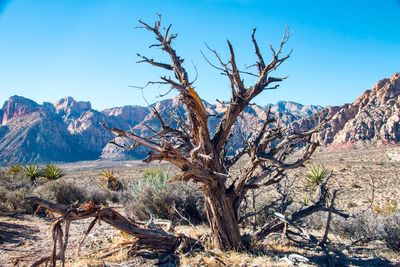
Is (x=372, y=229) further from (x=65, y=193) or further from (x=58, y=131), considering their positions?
(x=58, y=131)

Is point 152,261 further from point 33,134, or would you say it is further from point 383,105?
point 33,134

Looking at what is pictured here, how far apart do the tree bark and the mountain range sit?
3534 cm

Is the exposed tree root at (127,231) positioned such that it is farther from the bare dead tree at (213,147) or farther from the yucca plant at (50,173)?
the yucca plant at (50,173)

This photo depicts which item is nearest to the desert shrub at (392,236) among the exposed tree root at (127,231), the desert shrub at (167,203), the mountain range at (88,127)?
Result: the exposed tree root at (127,231)

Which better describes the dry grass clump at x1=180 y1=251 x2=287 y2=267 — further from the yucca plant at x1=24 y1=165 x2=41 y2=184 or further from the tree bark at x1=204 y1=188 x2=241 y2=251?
the yucca plant at x1=24 y1=165 x2=41 y2=184

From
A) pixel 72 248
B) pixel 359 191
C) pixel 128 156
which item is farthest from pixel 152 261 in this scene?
pixel 128 156

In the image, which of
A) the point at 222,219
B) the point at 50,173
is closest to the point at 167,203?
the point at 222,219

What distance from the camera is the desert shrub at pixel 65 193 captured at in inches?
521

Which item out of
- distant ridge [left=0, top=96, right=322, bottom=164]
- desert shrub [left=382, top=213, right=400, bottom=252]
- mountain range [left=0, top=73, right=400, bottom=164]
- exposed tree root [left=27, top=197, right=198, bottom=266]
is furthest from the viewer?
distant ridge [left=0, top=96, right=322, bottom=164]

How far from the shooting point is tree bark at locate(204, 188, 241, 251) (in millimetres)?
5762

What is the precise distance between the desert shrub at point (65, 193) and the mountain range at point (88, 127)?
1059 inches

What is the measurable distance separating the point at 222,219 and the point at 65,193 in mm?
9624

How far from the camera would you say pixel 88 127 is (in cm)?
15112

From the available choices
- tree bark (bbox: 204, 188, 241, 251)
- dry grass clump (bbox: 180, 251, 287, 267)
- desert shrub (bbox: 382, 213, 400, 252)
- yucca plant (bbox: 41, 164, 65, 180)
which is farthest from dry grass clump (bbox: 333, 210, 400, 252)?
yucca plant (bbox: 41, 164, 65, 180)
